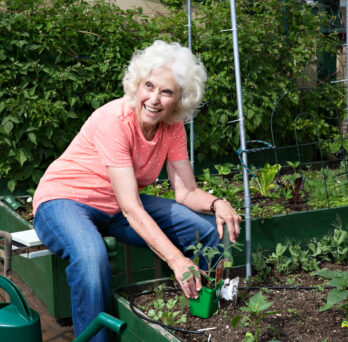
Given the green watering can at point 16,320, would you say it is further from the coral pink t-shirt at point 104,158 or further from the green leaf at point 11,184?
the green leaf at point 11,184

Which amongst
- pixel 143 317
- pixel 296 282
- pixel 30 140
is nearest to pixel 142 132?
pixel 143 317

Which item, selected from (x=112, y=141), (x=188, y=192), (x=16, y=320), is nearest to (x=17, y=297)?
(x=16, y=320)

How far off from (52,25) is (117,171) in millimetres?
2073

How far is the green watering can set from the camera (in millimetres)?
1546

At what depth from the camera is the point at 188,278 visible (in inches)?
75.4

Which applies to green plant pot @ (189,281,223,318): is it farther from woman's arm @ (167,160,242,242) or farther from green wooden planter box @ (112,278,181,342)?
woman's arm @ (167,160,242,242)

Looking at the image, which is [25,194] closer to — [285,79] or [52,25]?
[52,25]

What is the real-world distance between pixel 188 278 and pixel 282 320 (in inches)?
16.3

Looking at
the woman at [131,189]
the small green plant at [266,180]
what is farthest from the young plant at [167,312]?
the small green plant at [266,180]

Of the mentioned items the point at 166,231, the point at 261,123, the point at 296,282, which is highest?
the point at 261,123

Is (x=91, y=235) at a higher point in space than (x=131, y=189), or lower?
lower

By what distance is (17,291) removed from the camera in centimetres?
160

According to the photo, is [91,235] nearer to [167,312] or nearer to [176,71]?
[167,312]

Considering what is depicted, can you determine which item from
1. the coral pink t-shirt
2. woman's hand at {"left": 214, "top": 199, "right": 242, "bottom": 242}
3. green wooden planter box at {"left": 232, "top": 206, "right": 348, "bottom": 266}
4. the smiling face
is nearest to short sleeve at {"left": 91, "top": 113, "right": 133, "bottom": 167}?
the coral pink t-shirt
